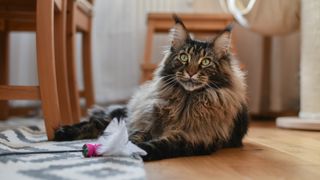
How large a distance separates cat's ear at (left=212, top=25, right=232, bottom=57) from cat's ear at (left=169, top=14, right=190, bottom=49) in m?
0.10

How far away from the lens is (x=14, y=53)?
3.05 metres

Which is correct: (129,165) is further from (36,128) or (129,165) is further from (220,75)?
(36,128)

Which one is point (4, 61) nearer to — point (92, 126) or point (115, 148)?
point (92, 126)

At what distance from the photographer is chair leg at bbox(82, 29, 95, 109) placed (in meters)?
2.65

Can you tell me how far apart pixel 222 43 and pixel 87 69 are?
1355mm

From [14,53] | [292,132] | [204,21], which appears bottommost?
[292,132]

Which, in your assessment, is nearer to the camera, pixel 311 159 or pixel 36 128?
pixel 311 159

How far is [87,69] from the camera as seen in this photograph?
2662 millimetres

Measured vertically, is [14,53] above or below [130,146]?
above

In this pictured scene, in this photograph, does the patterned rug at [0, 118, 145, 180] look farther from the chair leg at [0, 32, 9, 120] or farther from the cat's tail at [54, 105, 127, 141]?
the chair leg at [0, 32, 9, 120]

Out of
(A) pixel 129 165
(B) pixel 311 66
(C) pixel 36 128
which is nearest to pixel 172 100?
(A) pixel 129 165

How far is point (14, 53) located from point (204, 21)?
1341mm

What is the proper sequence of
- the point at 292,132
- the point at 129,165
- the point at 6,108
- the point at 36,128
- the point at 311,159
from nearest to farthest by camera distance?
the point at 129,165 < the point at 311,159 < the point at 36,128 < the point at 292,132 < the point at 6,108

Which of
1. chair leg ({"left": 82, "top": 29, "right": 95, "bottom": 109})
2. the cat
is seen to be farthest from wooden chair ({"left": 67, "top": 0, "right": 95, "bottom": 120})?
the cat
